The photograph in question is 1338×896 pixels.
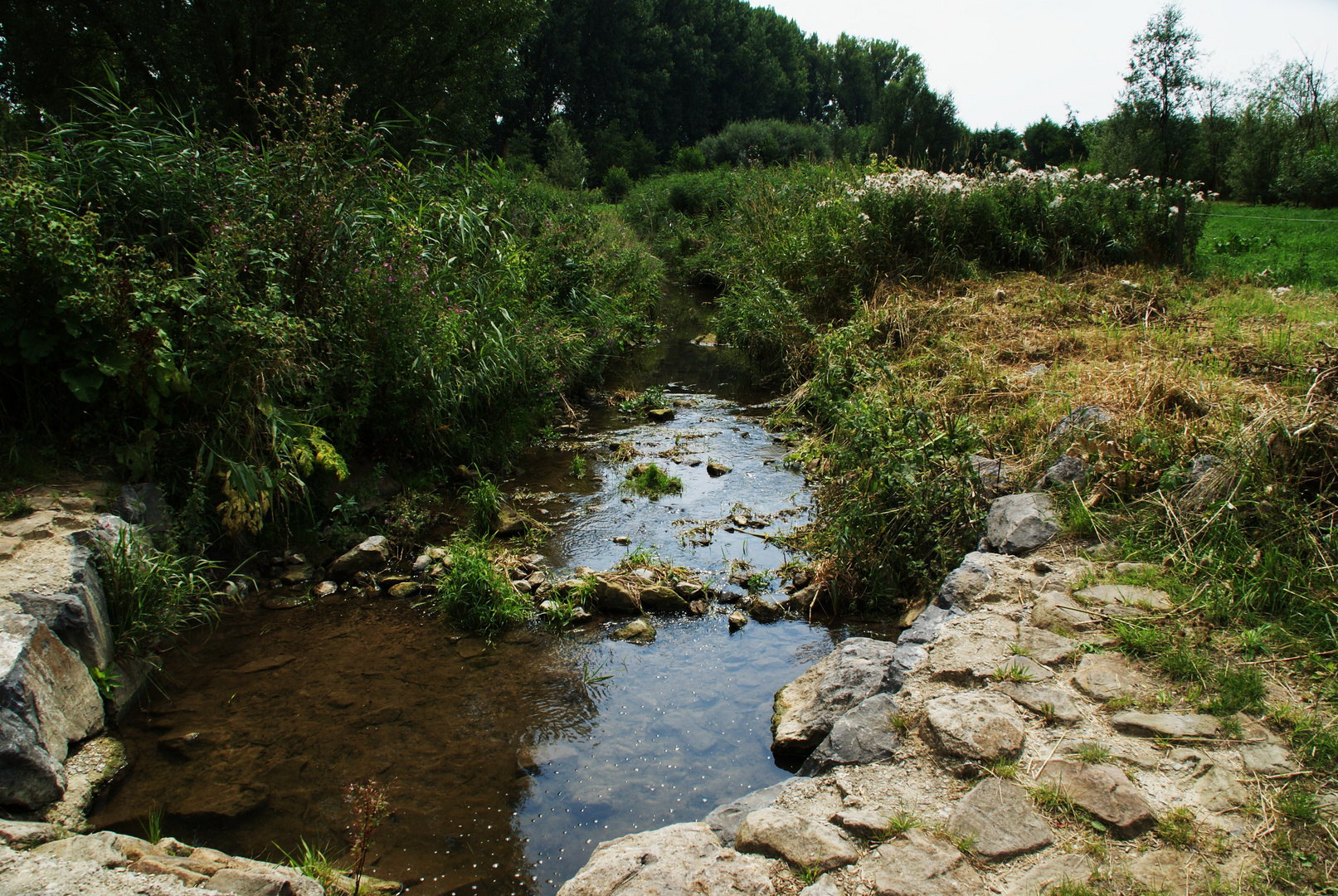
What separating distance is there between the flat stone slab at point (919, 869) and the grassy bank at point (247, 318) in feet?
12.9

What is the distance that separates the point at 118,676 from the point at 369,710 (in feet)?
3.83

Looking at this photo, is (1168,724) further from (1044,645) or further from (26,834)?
(26,834)

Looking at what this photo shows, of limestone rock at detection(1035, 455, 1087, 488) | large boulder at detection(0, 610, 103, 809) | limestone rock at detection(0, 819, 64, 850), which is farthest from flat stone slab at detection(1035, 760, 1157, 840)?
large boulder at detection(0, 610, 103, 809)

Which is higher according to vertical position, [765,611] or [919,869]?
[919,869]

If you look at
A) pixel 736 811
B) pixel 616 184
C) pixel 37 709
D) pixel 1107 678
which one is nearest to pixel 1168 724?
pixel 1107 678

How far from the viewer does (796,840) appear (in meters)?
2.43

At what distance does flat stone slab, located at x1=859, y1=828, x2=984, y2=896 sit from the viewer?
2164mm

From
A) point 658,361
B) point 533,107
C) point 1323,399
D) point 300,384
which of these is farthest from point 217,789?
point 533,107

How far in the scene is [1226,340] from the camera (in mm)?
5871

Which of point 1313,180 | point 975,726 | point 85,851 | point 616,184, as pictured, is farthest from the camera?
point 616,184

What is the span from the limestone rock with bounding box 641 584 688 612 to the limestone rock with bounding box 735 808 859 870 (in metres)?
2.21

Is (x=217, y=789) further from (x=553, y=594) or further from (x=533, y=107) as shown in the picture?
(x=533, y=107)

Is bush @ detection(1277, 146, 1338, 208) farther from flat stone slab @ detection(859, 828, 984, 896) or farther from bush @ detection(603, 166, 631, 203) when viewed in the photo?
bush @ detection(603, 166, 631, 203)

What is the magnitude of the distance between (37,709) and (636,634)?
272 centimetres
